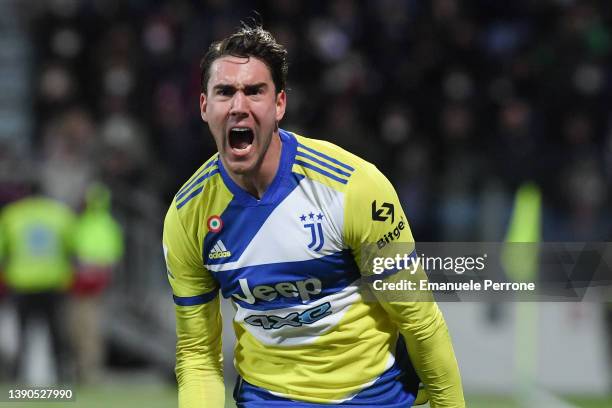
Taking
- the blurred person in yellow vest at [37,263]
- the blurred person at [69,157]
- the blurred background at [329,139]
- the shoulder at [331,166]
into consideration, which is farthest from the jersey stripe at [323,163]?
the blurred person at [69,157]

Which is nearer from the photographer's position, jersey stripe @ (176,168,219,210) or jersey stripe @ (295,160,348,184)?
jersey stripe @ (295,160,348,184)

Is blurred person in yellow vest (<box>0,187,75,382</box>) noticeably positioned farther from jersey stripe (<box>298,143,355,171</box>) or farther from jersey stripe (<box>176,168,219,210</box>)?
jersey stripe (<box>298,143,355,171</box>)

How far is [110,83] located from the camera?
496 inches

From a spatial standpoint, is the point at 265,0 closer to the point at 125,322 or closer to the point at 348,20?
the point at 348,20

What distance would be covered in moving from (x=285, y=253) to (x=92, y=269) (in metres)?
7.66

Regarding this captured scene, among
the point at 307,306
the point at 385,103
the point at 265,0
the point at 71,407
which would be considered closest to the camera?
the point at 307,306

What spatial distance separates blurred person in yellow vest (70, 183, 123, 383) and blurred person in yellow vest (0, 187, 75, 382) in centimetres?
22

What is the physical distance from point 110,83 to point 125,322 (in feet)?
8.45

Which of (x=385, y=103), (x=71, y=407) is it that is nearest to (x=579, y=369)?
(x=385, y=103)

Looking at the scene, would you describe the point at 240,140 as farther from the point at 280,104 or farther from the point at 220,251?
the point at 220,251

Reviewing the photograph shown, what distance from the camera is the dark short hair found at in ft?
13.5

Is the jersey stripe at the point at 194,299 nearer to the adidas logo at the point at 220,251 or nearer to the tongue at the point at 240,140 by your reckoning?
the adidas logo at the point at 220,251

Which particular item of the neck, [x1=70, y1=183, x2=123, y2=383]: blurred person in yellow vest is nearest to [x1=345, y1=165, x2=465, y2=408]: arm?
the neck

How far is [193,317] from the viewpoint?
4332mm
